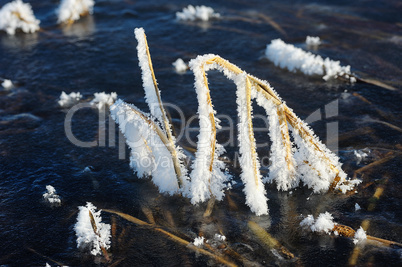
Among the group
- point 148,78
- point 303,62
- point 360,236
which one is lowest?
point 360,236

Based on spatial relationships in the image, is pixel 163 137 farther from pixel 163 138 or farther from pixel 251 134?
pixel 251 134

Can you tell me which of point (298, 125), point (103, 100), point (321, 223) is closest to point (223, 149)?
point (298, 125)

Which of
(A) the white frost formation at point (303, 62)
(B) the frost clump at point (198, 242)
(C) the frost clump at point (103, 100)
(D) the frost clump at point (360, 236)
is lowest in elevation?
(D) the frost clump at point (360, 236)

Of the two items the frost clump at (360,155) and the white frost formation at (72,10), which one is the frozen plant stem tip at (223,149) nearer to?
the frost clump at (360,155)

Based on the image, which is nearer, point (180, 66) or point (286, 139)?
point (286, 139)

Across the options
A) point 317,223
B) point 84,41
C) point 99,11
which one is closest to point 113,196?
point 317,223

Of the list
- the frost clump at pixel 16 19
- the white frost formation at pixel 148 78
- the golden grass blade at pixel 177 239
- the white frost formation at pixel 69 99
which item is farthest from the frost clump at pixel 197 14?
the golden grass blade at pixel 177 239

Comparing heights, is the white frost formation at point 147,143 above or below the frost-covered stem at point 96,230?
above
